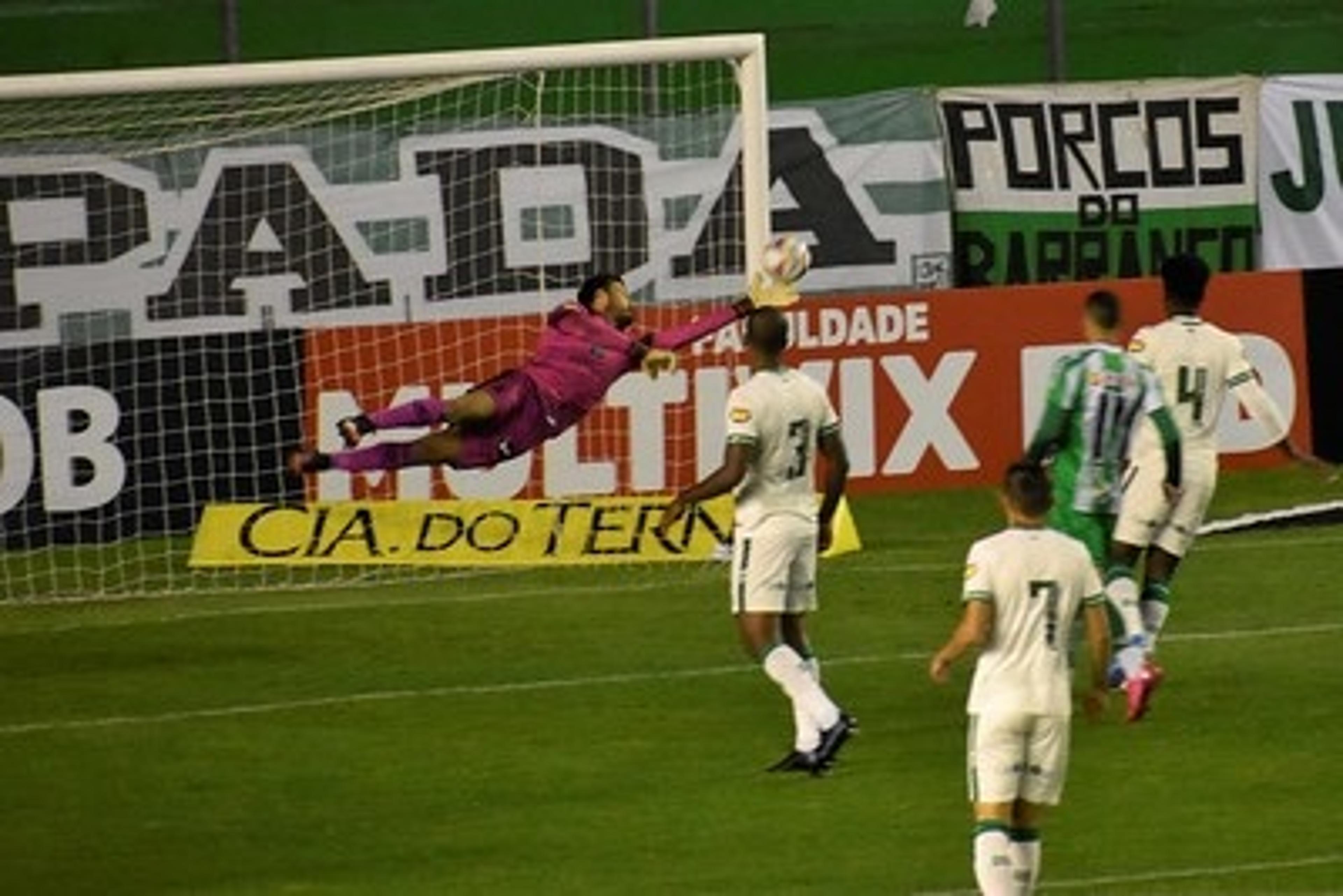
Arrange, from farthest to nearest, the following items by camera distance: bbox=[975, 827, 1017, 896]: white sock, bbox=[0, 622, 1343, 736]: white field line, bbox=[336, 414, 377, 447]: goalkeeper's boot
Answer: bbox=[336, 414, 377, 447]: goalkeeper's boot < bbox=[0, 622, 1343, 736]: white field line < bbox=[975, 827, 1017, 896]: white sock

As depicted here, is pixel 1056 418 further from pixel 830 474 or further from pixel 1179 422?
pixel 1179 422

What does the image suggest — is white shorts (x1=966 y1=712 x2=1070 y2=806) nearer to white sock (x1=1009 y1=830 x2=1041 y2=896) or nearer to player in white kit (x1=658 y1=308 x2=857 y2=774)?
white sock (x1=1009 y1=830 x2=1041 y2=896)

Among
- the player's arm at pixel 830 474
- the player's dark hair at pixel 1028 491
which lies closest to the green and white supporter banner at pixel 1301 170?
the player's arm at pixel 830 474

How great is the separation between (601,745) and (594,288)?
16.0 feet

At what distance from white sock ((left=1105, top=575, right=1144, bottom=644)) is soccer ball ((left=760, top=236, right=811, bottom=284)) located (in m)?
2.80

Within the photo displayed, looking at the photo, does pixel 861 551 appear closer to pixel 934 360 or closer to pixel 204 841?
pixel 934 360

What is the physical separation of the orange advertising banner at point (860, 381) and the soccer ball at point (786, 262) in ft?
18.2

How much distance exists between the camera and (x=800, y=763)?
21891 millimetres

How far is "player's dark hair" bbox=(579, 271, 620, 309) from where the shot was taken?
2720 centimetres

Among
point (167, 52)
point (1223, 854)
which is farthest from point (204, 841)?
point (167, 52)

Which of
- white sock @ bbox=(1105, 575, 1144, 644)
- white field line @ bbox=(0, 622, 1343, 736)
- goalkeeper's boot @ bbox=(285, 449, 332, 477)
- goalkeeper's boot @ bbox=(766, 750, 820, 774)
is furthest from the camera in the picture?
goalkeeper's boot @ bbox=(285, 449, 332, 477)

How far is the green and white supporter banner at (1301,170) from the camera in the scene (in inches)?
1361

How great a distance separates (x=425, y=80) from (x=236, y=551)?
128 inches

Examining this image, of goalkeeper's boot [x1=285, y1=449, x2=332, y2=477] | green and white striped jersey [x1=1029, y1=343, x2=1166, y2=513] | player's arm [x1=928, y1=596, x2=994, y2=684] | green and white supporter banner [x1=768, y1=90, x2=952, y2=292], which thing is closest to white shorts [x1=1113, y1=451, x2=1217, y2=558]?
green and white striped jersey [x1=1029, y1=343, x2=1166, y2=513]
